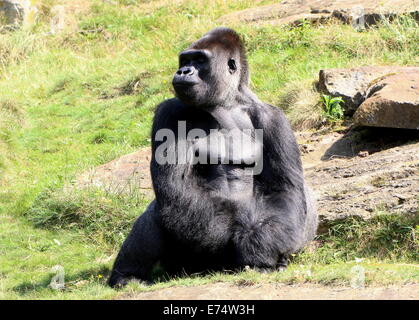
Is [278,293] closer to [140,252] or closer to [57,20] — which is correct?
[140,252]

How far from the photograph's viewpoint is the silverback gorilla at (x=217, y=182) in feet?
16.6

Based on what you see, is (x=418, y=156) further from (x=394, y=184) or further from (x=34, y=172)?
(x=34, y=172)

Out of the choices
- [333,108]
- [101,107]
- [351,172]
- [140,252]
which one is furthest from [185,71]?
[101,107]

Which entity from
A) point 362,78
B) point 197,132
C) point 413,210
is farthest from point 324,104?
point 197,132

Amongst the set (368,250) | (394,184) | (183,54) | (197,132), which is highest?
(183,54)

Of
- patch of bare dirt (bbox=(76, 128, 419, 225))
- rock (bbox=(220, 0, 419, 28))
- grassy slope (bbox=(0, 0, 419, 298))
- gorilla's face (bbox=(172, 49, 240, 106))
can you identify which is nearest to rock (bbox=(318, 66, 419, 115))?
grassy slope (bbox=(0, 0, 419, 298))

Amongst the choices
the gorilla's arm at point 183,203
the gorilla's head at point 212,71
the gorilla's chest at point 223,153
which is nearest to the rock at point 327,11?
the gorilla's head at point 212,71

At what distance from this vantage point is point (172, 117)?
5.20 meters

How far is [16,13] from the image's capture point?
14.5 meters

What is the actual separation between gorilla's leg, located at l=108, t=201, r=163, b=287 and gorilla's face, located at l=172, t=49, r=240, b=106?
91 centimetres

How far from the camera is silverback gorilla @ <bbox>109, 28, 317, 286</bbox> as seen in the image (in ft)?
16.6

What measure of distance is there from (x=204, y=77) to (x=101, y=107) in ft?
19.4

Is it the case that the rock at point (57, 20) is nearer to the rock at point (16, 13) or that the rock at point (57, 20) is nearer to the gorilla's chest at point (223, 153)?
the rock at point (16, 13)

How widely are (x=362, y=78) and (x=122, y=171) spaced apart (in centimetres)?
291
